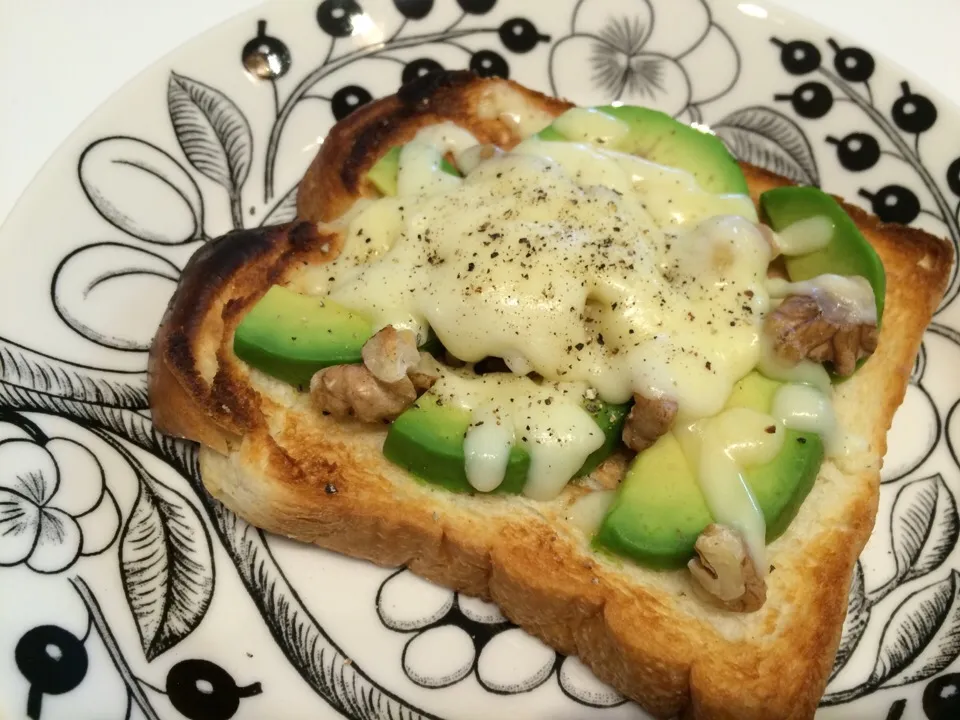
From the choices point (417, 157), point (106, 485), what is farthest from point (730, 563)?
point (106, 485)

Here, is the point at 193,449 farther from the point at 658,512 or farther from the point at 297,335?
the point at 658,512

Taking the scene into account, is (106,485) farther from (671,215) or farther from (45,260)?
(671,215)

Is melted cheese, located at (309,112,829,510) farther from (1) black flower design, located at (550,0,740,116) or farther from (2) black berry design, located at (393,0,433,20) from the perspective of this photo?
(2) black berry design, located at (393,0,433,20)

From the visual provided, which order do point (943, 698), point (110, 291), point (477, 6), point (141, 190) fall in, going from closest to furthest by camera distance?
1. point (943, 698)
2. point (110, 291)
3. point (141, 190)
4. point (477, 6)

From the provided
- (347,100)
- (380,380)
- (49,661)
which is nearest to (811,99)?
(347,100)

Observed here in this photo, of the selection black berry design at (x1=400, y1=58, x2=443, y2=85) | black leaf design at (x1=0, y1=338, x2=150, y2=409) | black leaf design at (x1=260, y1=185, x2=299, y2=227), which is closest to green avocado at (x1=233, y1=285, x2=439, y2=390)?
black leaf design at (x1=0, y1=338, x2=150, y2=409)

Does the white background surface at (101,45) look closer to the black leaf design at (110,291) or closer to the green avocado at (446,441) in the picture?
the black leaf design at (110,291)
